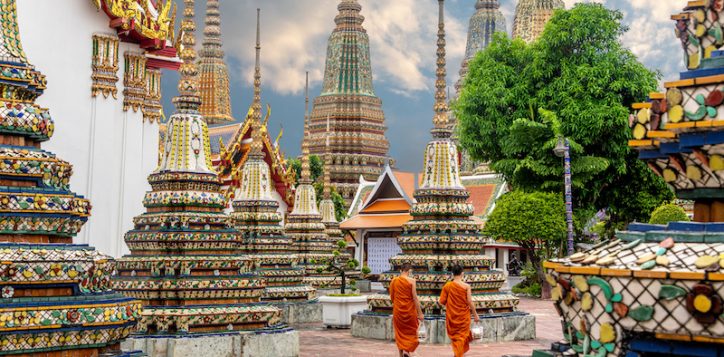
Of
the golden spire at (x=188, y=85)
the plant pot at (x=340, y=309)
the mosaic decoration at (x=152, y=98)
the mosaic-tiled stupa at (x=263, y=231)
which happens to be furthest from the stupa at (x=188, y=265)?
the mosaic-tiled stupa at (x=263, y=231)

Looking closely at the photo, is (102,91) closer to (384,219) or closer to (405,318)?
(405,318)

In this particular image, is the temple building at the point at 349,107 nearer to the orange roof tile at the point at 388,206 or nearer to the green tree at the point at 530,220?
the orange roof tile at the point at 388,206

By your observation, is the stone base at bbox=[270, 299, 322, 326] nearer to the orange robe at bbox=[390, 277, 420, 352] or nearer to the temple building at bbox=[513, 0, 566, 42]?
the orange robe at bbox=[390, 277, 420, 352]

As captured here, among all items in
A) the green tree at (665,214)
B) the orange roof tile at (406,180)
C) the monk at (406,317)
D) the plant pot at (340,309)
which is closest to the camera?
the monk at (406,317)

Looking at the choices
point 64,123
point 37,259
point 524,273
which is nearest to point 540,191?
point 524,273

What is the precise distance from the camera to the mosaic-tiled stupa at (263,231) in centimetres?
2089

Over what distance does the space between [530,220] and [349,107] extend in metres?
31.2

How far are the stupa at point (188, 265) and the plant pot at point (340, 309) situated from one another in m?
5.32

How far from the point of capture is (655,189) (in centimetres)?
3127

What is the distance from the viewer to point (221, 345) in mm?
12766

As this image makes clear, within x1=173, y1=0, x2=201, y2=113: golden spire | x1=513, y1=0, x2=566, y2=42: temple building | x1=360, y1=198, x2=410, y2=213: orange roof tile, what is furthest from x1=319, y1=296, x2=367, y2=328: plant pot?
x1=513, y1=0, x2=566, y2=42: temple building

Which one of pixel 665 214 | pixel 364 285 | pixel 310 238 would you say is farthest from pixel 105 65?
pixel 665 214

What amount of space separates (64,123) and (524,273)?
22038 mm

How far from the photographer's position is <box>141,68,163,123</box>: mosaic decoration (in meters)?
18.2
